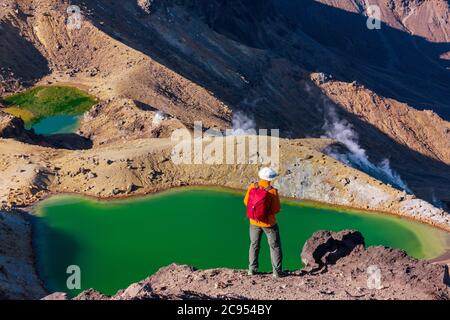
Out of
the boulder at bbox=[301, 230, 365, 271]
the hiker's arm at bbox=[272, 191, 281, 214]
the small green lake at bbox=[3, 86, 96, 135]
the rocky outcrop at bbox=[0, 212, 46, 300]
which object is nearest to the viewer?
the hiker's arm at bbox=[272, 191, 281, 214]

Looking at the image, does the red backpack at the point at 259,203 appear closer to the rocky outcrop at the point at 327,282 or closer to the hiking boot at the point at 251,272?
the rocky outcrop at the point at 327,282

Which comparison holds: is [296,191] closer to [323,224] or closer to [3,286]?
[323,224]

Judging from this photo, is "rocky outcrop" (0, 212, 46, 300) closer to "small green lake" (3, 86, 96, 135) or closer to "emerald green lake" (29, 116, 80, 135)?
"emerald green lake" (29, 116, 80, 135)

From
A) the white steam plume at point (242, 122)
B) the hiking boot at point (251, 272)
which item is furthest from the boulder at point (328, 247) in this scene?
the white steam plume at point (242, 122)

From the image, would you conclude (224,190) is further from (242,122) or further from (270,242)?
(242,122)

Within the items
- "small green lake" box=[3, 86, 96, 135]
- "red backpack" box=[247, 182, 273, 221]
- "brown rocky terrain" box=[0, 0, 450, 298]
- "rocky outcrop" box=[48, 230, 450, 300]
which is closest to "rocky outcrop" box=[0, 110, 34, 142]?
"brown rocky terrain" box=[0, 0, 450, 298]

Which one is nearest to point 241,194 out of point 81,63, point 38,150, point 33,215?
point 33,215
